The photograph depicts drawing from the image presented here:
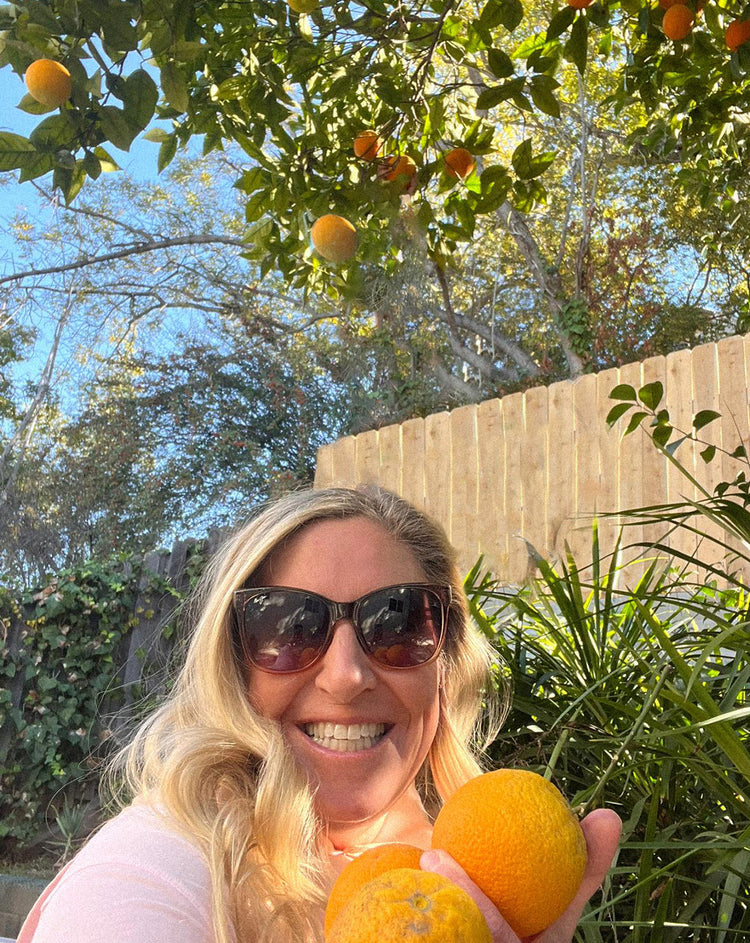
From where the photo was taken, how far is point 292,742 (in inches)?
45.0

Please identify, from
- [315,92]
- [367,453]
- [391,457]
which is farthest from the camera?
[367,453]

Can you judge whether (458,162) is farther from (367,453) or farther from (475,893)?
(367,453)

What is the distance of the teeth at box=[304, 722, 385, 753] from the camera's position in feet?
3.72

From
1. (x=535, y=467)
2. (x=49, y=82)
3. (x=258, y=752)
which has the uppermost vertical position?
(x=535, y=467)

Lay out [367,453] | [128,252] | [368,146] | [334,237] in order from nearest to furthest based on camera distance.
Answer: [334,237] < [368,146] < [367,453] < [128,252]

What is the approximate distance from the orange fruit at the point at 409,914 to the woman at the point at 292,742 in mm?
220

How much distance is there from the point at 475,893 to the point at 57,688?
219 inches

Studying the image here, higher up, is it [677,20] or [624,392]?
[677,20]

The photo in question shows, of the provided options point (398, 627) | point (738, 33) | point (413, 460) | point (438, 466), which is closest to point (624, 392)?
point (398, 627)

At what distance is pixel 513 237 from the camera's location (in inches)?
511

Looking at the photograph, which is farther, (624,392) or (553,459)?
(553,459)

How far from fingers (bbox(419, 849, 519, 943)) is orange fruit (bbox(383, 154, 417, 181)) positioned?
88.5 inches

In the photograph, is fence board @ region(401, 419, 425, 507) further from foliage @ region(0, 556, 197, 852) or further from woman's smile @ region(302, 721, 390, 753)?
woman's smile @ region(302, 721, 390, 753)

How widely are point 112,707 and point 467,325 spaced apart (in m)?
8.30
